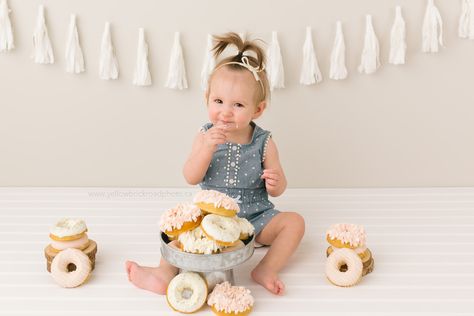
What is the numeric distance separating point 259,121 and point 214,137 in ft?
1.28

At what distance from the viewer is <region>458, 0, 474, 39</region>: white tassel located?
1664 millimetres

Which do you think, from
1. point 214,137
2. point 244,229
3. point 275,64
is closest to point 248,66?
point 214,137

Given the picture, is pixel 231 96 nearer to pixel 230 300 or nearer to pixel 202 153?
pixel 202 153

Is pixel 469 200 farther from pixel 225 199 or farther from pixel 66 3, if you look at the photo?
pixel 66 3

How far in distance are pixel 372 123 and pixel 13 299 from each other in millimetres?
1116

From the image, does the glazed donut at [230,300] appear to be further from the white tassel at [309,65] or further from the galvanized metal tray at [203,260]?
the white tassel at [309,65]

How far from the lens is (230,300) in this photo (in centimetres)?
112

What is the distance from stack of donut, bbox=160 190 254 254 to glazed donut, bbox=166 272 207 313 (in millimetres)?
64

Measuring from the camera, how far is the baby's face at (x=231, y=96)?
1390 millimetres

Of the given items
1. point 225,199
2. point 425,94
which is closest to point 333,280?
point 225,199

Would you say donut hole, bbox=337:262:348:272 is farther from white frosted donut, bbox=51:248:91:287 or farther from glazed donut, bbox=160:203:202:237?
white frosted donut, bbox=51:248:91:287

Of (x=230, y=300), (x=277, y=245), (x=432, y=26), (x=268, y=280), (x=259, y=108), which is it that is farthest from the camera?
(x=432, y=26)

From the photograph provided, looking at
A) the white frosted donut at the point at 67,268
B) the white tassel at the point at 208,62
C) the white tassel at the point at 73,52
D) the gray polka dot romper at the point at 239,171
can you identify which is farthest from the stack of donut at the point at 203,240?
the white tassel at the point at 73,52

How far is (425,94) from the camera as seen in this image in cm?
175
